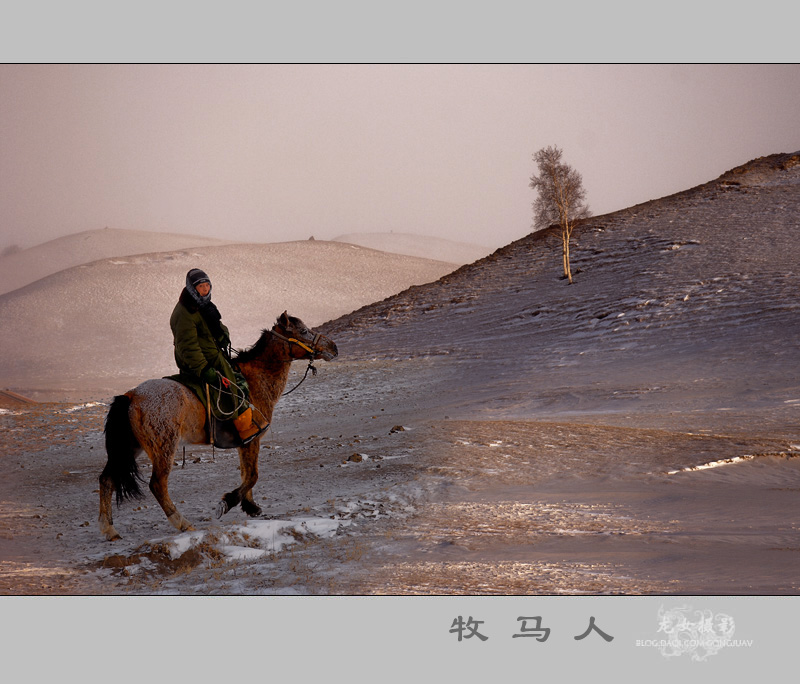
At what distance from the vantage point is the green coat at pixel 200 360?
861cm

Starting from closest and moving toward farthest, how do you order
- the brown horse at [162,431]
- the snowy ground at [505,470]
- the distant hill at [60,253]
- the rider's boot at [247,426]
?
the snowy ground at [505,470], the brown horse at [162,431], the rider's boot at [247,426], the distant hill at [60,253]

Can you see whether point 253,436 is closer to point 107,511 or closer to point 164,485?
point 164,485


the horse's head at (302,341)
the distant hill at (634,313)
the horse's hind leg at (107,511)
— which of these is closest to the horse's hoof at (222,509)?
the horse's hind leg at (107,511)

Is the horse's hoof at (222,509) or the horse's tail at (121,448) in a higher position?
the horse's tail at (121,448)

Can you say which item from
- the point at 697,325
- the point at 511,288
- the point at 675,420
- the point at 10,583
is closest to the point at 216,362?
the point at 10,583

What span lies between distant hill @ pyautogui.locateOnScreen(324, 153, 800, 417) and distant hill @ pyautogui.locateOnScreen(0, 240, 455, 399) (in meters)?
1.84

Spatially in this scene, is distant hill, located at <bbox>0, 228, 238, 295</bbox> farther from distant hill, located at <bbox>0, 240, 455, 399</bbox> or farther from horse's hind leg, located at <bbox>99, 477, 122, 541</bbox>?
horse's hind leg, located at <bbox>99, 477, 122, 541</bbox>

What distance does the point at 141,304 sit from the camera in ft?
97.6

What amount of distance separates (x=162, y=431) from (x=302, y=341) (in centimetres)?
173

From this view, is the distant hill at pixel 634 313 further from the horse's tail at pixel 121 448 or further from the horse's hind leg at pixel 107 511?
the horse's tail at pixel 121 448

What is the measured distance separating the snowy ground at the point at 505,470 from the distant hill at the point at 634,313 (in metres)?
0.12

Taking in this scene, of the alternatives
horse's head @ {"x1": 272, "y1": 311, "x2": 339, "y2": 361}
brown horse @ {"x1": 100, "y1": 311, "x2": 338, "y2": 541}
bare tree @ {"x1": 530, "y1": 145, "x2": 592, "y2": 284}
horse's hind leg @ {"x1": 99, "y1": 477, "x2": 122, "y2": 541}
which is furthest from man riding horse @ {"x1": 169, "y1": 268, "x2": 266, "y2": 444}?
bare tree @ {"x1": 530, "y1": 145, "x2": 592, "y2": 284}

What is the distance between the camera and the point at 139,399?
27.6 ft

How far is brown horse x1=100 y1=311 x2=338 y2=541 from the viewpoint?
8406 millimetres
